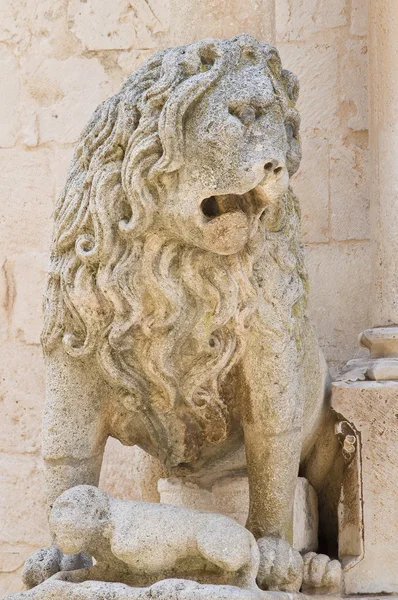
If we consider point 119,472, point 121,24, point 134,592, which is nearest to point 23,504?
point 119,472

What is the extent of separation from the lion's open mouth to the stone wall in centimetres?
113

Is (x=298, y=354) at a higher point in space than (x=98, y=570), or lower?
higher

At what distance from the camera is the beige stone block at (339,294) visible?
13.1 feet

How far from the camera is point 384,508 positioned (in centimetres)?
328

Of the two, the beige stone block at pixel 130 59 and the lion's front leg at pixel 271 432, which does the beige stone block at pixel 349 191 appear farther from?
the lion's front leg at pixel 271 432

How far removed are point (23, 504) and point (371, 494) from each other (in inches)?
48.5

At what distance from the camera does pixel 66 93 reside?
433 cm

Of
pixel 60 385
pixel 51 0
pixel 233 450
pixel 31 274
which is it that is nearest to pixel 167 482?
pixel 233 450

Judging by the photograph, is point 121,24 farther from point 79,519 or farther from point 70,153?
point 79,519

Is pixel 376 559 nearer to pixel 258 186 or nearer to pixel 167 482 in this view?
pixel 167 482

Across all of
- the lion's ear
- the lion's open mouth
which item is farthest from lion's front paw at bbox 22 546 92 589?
the lion's ear

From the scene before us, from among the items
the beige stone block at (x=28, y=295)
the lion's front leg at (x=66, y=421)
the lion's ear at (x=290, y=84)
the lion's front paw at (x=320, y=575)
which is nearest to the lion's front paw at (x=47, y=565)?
the lion's front leg at (x=66, y=421)

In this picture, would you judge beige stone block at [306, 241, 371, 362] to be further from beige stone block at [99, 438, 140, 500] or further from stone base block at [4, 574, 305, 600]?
stone base block at [4, 574, 305, 600]

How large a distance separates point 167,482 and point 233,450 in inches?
7.0
